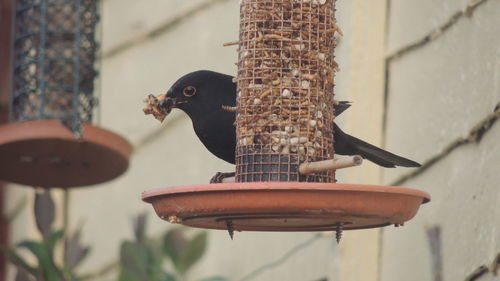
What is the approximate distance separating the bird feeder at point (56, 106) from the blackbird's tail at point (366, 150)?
1.04 meters

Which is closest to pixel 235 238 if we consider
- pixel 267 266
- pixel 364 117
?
pixel 267 266

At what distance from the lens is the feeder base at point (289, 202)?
246 cm

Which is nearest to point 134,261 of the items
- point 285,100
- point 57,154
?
point 57,154

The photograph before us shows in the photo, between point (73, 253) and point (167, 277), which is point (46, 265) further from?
point (167, 277)

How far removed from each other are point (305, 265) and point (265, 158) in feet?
5.07

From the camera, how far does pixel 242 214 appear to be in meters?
2.57

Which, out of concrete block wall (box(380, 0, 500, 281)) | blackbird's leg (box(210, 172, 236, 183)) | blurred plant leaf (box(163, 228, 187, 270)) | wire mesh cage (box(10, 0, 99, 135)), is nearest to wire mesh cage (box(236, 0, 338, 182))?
blackbird's leg (box(210, 172, 236, 183))

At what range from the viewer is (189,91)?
11.2 ft

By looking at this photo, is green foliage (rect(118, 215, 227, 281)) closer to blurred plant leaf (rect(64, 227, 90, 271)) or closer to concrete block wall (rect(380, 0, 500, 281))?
blurred plant leaf (rect(64, 227, 90, 271))

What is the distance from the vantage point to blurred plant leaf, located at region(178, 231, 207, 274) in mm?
4367

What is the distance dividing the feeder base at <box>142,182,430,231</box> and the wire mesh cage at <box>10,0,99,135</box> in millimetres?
2148

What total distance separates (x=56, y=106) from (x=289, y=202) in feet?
8.18

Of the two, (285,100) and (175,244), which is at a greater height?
(285,100)

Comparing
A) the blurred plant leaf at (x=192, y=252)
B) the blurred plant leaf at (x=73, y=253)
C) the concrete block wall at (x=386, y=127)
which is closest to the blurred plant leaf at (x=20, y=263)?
the blurred plant leaf at (x=73, y=253)
